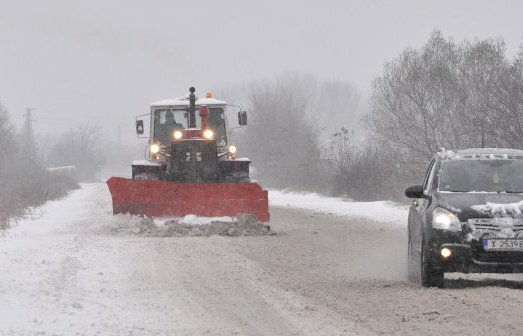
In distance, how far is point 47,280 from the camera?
977 centimetres

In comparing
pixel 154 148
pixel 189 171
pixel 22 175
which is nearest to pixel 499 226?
pixel 189 171

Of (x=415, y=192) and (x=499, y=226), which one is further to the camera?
(x=415, y=192)

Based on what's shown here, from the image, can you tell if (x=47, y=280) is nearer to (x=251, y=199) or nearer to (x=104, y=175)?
(x=251, y=199)

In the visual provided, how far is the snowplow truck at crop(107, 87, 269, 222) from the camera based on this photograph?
17.7m

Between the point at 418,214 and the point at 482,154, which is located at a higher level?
the point at 482,154

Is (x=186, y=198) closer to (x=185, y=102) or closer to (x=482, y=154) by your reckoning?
(x=185, y=102)

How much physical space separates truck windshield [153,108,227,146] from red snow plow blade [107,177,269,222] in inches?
125

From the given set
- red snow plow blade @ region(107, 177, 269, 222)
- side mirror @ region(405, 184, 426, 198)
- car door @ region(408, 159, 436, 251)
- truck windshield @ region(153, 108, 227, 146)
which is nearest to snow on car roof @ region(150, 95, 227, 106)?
truck windshield @ region(153, 108, 227, 146)

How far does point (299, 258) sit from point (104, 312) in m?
5.52

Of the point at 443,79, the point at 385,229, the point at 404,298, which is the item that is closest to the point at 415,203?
the point at 404,298

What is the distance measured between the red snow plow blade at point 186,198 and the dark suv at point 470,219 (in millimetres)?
7638

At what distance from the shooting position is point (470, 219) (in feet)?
29.6

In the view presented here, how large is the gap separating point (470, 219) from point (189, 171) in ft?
35.6

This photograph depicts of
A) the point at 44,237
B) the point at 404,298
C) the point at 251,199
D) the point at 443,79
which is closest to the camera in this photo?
the point at 404,298
